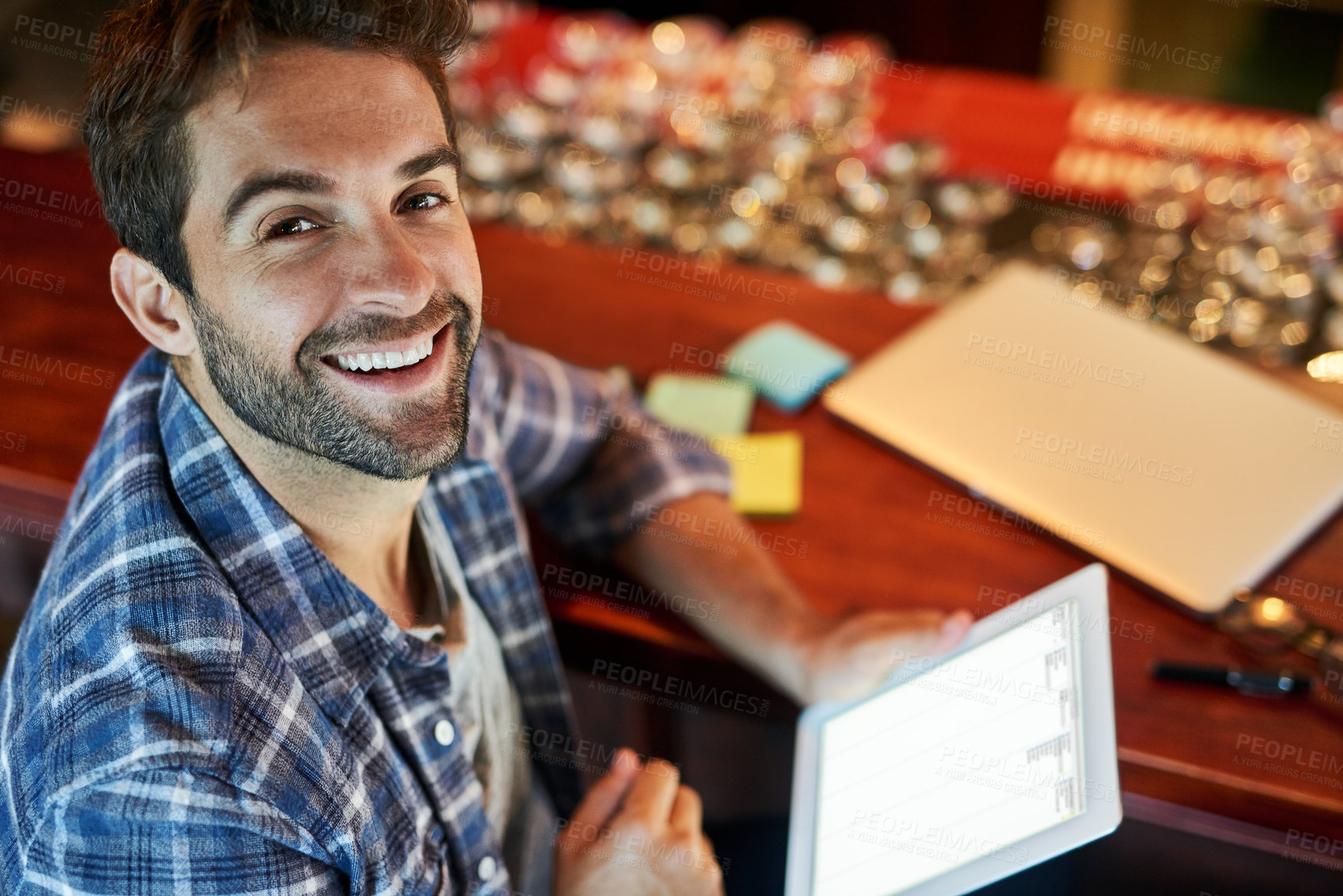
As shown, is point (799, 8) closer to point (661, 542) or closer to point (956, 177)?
point (956, 177)

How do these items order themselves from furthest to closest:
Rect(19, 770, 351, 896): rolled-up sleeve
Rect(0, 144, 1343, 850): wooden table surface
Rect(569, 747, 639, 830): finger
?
Rect(569, 747, 639, 830): finger → Rect(0, 144, 1343, 850): wooden table surface → Rect(19, 770, 351, 896): rolled-up sleeve

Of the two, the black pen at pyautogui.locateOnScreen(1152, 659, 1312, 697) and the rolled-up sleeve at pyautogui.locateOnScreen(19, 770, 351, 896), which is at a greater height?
the black pen at pyautogui.locateOnScreen(1152, 659, 1312, 697)

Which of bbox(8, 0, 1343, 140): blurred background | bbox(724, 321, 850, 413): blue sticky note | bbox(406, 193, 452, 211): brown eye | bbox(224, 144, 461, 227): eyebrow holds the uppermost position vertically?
bbox(8, 0, 1343, 140): blurred background

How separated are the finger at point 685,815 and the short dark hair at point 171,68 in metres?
0.81

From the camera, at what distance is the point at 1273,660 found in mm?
1220

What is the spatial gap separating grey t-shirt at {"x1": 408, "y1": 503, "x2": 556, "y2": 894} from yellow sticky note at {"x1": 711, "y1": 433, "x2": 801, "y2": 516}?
395 mm

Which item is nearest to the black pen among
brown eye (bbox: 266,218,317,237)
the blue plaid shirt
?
the blue plaid shirt

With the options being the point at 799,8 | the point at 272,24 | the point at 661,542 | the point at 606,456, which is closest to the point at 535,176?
the point at 606,456

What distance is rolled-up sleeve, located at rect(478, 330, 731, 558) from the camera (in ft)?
4.76

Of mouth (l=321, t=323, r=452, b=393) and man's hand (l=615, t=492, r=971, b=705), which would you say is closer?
mouth (l=321, t=323, r=452, b=393)

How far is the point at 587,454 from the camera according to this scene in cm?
151

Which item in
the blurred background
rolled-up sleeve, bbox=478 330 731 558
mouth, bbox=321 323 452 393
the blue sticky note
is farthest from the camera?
the blurred background

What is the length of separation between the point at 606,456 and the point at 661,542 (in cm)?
15

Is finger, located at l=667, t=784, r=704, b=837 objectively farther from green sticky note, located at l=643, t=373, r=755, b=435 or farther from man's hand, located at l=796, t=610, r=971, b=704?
green sticky note, located at l=643, t=373, r=755, b=435
